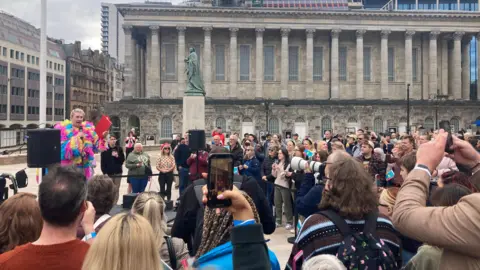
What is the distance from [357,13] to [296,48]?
919 cm

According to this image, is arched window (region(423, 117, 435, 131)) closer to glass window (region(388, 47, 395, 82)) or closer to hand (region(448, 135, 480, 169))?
glass window (region(388, 47, 395, 82))

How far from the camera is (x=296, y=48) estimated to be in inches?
2483

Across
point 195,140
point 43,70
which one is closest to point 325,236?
point 195,140

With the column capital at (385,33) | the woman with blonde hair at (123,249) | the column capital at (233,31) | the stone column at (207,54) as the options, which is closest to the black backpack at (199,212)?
the woman with blonde hair at (123,249)

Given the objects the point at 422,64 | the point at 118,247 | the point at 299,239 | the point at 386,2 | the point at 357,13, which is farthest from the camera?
the point at 386,2

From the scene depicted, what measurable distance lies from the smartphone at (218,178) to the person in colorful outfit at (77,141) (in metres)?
6.83

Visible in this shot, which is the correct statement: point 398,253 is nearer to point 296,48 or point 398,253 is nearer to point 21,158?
point 21,158

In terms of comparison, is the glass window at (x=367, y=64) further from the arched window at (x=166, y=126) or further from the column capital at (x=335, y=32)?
the arched window at (x=166, y=126)

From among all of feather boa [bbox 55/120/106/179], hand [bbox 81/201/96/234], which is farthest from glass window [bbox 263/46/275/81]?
hand [bbox 81/201/96/234]

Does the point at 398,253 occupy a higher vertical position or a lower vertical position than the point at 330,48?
lower

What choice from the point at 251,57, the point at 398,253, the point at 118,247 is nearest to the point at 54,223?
the point at 118,247

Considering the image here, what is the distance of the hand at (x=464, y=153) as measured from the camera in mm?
3596

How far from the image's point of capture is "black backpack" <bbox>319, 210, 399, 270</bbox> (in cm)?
323

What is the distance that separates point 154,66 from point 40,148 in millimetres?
53752
